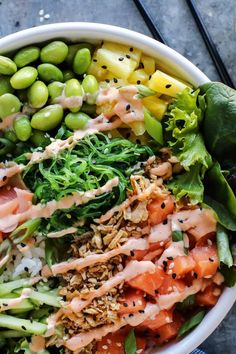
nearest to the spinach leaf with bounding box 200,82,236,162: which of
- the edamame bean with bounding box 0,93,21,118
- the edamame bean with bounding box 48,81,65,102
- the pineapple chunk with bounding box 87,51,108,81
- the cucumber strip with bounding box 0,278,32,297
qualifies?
the pineapple chunk with bounding box 87,51,108,81

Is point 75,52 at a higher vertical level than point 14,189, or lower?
higher

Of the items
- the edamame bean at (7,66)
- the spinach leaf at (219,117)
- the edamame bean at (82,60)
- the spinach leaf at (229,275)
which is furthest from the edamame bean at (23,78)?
the spinach leaf at (229,275)

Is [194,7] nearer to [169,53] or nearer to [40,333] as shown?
[169,53]

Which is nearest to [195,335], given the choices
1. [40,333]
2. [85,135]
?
[40,333]

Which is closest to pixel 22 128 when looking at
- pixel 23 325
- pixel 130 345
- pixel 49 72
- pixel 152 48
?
pixel 49 72

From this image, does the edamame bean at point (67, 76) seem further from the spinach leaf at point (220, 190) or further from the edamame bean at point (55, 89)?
the spinach leaf at point (220, 190)
